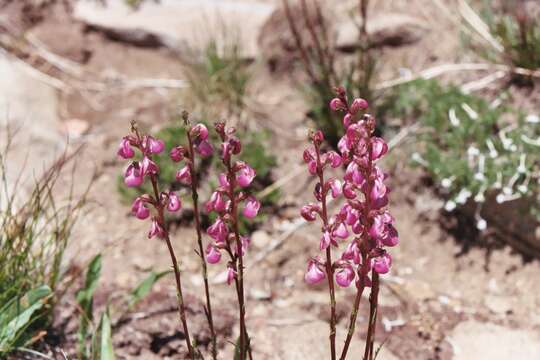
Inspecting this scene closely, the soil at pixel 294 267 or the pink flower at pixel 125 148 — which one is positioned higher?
the soil at pixel 294 267

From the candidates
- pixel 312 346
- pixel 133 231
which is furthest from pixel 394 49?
pixel 312 346

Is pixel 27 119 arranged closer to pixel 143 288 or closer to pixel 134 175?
pixel 143 288

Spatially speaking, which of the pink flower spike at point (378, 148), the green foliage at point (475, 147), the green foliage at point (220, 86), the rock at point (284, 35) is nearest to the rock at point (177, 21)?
the rock at point (284, 35)

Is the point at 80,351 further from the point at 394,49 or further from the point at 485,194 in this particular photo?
the point at 394,49

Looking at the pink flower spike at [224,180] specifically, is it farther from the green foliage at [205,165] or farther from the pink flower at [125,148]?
the green foliage at [205,165]

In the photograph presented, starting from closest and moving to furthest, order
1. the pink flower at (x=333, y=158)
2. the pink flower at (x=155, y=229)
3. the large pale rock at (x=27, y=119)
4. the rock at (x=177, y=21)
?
the pink flower at (x=333, y=158) → the pink flower at (x=155, y=229) → the large pale rock at (x=27, y=119) → the rock at (x=177, y=21)

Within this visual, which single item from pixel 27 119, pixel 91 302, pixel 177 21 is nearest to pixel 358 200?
pixel 91 302
